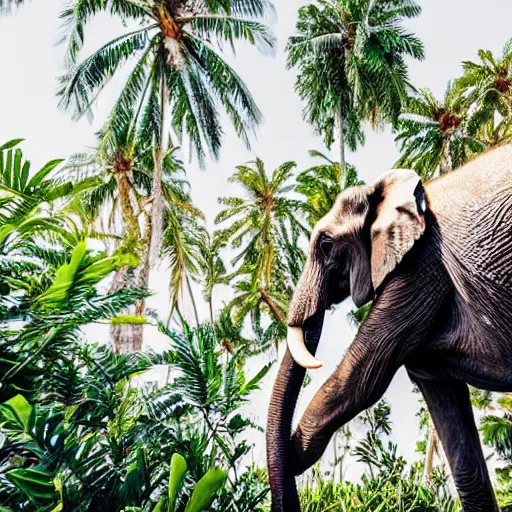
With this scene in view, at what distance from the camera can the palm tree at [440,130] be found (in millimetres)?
14727

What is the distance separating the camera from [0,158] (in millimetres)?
3150

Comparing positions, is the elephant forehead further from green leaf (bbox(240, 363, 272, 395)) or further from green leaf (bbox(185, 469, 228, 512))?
green leaf (bbox(185, 469, 228, 512))

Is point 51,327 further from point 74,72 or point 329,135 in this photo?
point 329,135

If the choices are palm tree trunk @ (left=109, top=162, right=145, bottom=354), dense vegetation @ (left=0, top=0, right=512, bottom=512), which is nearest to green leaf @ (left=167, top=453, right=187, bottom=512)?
dense vegetation @ (left=0, top=0, right=512, bottom=512)

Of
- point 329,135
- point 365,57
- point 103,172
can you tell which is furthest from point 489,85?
point 103,172

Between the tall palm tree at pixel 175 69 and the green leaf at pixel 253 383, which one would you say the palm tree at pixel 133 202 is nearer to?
the tall palm tree at pixel 175 69

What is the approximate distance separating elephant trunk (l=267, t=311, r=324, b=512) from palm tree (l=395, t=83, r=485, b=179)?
12.7 m

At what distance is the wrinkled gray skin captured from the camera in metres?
2.40

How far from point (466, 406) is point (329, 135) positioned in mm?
17366

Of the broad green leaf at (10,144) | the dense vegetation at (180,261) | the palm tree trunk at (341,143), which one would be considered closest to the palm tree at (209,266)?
the dense vegetation at (180,261)

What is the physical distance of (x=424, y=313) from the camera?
2.47m

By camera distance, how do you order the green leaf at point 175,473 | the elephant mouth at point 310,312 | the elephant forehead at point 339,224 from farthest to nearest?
the elephant forehead at point 339,224 → the elephant mouth at point 310,312 → the green leaf at point 175,473

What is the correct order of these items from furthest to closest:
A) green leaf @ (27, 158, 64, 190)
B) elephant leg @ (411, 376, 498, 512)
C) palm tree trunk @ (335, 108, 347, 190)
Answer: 1. palm tree trunk @ (335, 108, 347, 190)
2. green leaf @ (27, 158, 64, 190)
3. elephant leg @ (411, 376, 498, 512)

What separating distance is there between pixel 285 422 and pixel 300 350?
1.21ft
